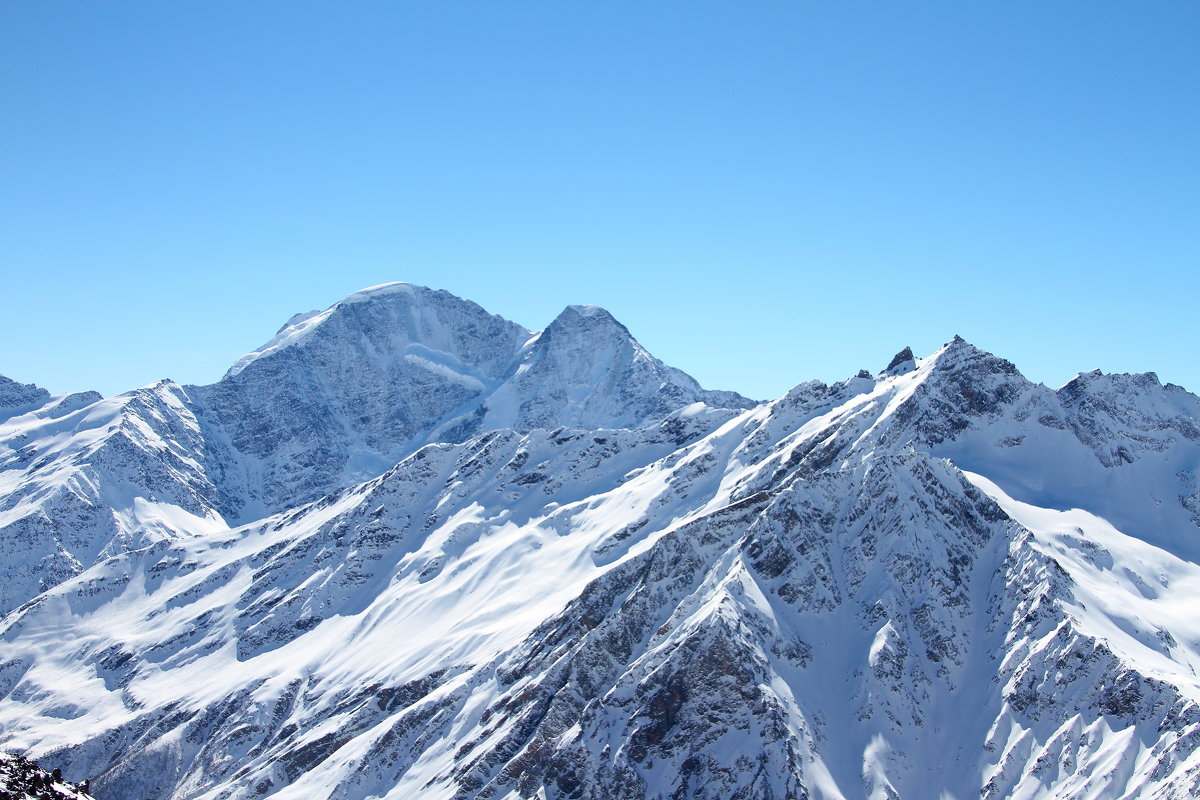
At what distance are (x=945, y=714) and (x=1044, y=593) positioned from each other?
928 inches

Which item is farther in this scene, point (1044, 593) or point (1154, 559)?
point (1154, 559)

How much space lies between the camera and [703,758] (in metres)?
153

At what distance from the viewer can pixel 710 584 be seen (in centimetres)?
18012

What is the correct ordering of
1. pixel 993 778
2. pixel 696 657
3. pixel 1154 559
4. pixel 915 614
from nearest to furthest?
pixel 993 778 → pixel 696 657 → pixel 915 614 → pixel 1154 559

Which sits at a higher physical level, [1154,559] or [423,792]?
[423,792]

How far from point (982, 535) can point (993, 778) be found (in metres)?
47.7

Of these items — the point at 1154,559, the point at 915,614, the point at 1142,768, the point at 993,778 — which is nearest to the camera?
the point at 1142,768

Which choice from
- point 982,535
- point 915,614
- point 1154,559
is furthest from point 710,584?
point 1154,559

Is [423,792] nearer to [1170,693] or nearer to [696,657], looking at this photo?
[696,657]

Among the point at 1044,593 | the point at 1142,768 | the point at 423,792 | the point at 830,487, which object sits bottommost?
the point at 1142,768

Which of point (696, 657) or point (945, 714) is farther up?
point (696, 657)

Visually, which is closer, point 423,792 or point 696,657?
point 696,657

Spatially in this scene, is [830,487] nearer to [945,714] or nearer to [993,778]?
[945,714]

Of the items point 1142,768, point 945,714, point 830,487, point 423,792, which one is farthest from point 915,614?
point 423,792
